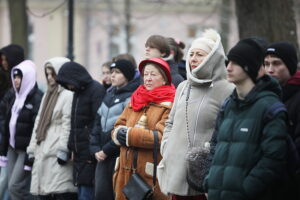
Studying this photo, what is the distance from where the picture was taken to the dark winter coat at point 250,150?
7.13 meters

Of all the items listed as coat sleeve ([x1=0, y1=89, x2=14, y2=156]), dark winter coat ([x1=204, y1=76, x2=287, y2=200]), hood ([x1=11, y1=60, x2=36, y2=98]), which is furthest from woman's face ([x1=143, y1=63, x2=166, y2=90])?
coat sleeve ([x1=0, y1=89, x2=14, y2=156])

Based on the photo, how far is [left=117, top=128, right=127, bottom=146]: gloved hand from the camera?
31.9 ft

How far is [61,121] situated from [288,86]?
4.51 metres

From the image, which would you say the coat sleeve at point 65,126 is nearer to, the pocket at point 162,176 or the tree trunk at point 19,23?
the pocket at point 162,176

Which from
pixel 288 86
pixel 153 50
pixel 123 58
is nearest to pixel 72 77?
pixel 123 58

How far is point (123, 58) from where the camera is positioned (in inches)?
445

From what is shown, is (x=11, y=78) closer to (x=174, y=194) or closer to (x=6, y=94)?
(x=6, y=94)

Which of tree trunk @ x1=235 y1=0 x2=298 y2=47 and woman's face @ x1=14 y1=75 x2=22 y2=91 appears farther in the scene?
tree trunk @ x1=235 y1=0 x2=298 y2=47

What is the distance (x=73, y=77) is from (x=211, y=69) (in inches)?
127

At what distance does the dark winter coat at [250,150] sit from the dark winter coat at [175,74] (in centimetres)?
287

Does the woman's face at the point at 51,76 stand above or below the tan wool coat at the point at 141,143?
above

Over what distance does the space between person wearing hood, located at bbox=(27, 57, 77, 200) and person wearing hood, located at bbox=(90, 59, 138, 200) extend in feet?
2.67

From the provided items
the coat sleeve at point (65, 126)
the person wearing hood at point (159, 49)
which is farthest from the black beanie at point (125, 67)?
the coat sleeve at point (65, 126)

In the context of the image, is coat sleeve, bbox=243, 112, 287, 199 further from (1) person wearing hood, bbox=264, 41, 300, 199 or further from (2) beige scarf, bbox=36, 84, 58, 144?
(2) beige scarf, bbox=36, 84, 58, 144
